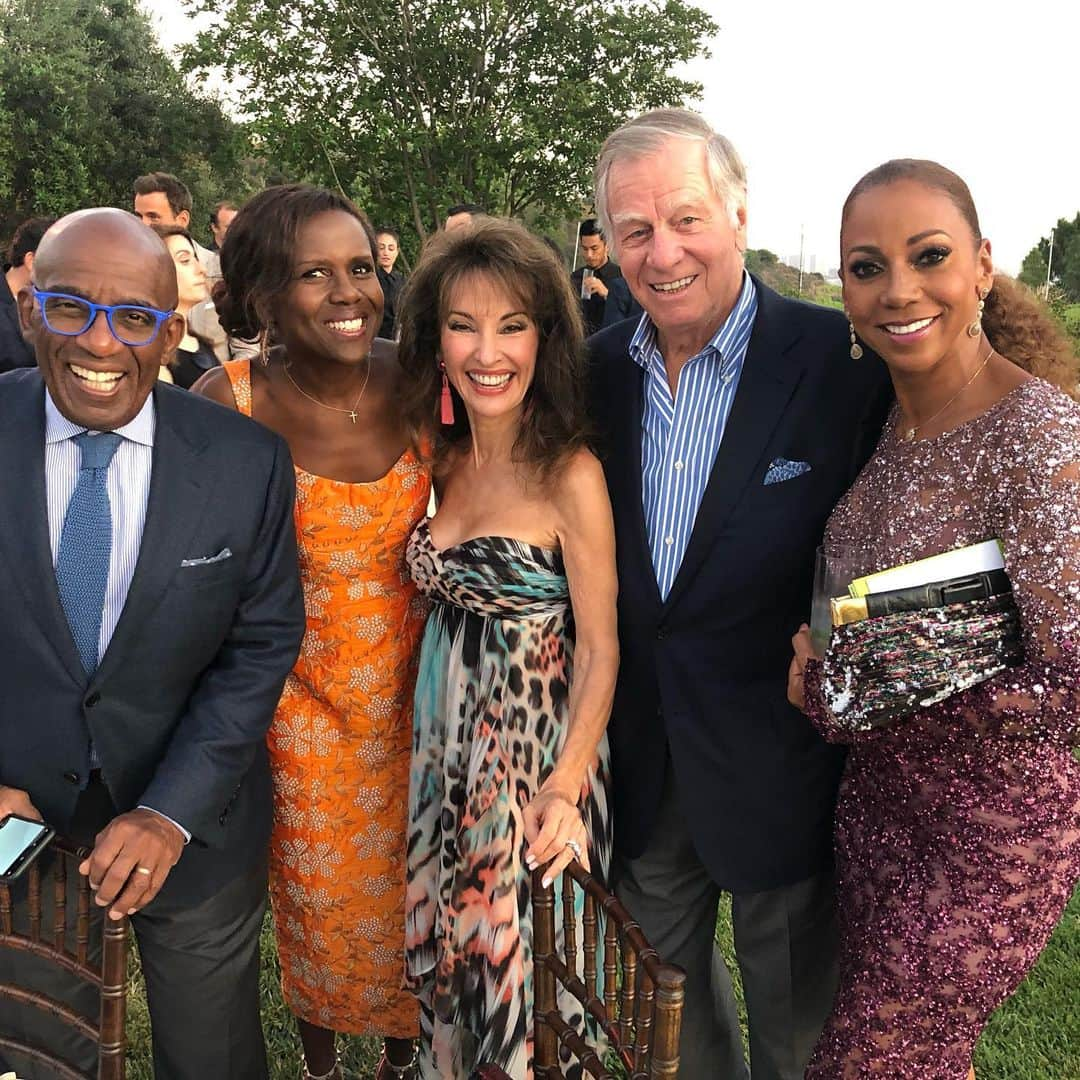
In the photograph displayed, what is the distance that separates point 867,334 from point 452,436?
112 centimetres

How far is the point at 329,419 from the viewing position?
2721 millimetres

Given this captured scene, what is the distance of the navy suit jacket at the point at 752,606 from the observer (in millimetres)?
2254

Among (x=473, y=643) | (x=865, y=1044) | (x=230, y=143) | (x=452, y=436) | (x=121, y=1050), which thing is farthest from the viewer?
(x=230, y=143)

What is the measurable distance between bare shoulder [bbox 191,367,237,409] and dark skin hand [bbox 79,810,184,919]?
1.14 m

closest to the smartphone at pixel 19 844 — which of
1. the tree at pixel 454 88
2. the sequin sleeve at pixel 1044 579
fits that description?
the sequin sleeve at pixel 1044 579

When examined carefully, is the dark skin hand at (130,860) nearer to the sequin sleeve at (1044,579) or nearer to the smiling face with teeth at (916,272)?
the sequin sleeve at (1044,579)

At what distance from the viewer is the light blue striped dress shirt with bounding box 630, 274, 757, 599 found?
2.33 metres

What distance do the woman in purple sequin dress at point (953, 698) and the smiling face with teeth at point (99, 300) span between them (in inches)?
53.8

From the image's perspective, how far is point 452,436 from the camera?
2684mm

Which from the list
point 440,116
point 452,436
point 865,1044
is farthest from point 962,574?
point 440,116

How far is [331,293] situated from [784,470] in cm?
120

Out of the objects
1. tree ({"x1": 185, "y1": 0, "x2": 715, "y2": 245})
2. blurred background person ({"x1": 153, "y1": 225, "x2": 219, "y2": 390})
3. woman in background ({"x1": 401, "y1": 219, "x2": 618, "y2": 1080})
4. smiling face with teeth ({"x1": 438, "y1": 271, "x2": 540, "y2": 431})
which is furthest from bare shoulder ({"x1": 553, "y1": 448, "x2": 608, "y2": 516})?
tree ({"x1": 185, "y1": 0, "x2": 715, "y2": 245})

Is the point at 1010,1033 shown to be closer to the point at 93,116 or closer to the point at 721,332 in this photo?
the point at 721,332

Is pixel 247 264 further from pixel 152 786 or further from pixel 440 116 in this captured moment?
pixel 440 116
